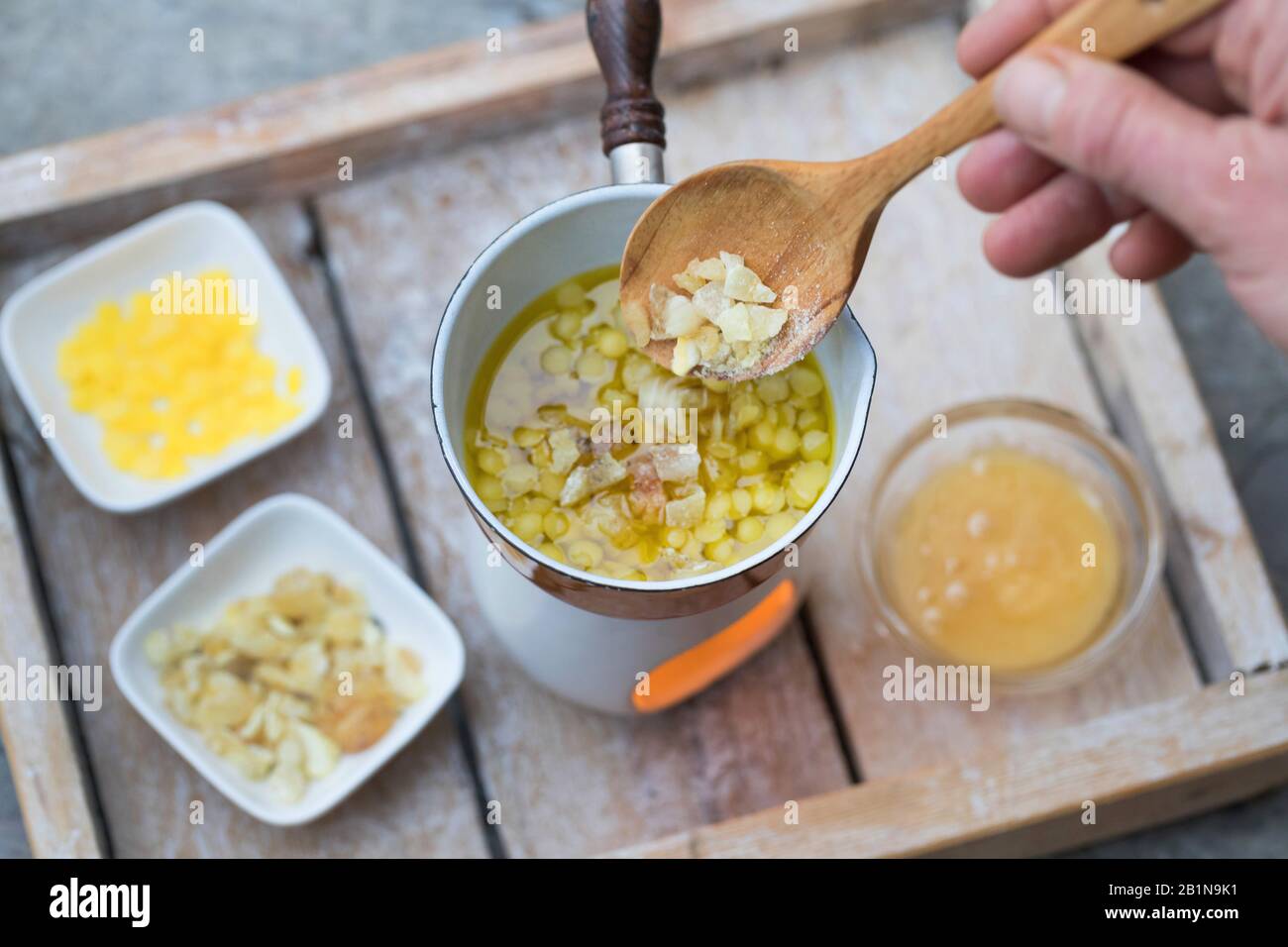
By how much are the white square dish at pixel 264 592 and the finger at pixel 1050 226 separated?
29.5 inches

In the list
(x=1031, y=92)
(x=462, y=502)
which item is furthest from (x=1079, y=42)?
(x=462, y=502)

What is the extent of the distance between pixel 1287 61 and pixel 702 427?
1.82ft

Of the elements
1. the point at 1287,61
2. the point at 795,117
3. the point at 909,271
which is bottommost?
the point at 909,271

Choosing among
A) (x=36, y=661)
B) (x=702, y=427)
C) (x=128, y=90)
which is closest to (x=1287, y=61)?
(x=702, y=427)

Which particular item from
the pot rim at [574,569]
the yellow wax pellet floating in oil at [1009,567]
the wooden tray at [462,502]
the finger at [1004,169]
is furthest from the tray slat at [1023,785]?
the finger at [1004,169]

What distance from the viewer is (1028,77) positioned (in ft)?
2.90

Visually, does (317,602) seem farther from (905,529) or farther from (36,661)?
(905,529)

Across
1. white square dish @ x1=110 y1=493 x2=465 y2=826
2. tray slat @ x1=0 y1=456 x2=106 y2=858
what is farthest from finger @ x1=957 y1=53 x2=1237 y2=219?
tray slat @ x1=0 y1=456 x2=106 y2=858

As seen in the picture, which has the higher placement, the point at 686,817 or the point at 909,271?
the point at 909,271

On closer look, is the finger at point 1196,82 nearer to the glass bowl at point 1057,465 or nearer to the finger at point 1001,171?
the finger at point 1001,171

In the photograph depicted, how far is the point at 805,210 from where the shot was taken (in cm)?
96

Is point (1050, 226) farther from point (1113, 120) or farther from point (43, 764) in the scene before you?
point (43, 764)

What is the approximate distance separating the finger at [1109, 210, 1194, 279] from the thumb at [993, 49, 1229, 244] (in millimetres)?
362

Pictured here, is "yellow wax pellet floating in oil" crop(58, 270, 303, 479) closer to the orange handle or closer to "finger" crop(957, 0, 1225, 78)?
the orange handle
